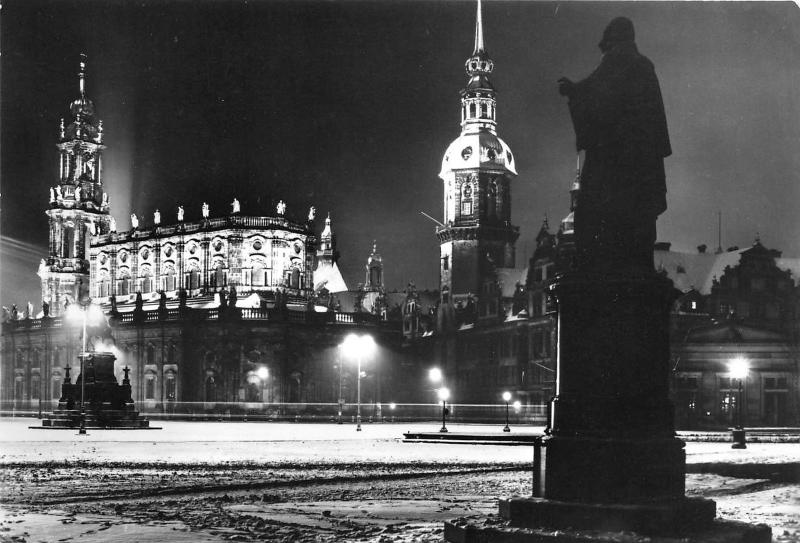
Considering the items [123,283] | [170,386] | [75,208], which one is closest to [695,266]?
[170,386]

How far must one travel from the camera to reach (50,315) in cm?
11375

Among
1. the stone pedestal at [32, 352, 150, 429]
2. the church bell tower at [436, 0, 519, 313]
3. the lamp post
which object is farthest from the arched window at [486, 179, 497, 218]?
the stone pedestal at [32, 352, 150, 429]

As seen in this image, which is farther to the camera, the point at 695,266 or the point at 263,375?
the point at 263,375

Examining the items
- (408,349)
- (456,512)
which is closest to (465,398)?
(408,349)

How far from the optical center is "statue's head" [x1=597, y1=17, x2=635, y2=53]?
13320 millimetres

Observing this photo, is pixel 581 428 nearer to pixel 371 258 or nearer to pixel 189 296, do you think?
pixel 189 296

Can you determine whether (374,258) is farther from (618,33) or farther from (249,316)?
(618,33)

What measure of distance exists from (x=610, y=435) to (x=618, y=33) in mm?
4840

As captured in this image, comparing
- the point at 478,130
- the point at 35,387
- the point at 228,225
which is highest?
the point at 478,130

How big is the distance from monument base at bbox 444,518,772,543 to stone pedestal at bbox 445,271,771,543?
20 mm

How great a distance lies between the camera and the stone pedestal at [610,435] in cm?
1205

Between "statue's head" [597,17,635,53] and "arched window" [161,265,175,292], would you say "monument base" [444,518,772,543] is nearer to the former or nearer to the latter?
"statue's head" [597,17,635,53]

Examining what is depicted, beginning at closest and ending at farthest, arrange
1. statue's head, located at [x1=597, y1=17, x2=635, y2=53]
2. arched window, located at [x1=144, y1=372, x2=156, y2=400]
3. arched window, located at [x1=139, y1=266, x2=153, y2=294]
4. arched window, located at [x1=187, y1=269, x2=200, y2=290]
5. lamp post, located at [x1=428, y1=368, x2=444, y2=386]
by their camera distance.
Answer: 1. statue's head, located at [x1=597, y1=17, x2=635, y2=53]
2. arched window, located at [x1=144, y1=372, x2=156, y2=400]
3. lamp post, located at [x1=428, y1=368, x2=444, y2=386]
4. arched window, located at [x1=187, y1=269, x2=200, y2=290]
5. arched window, located at [x1=139, y1=266, x2=153, y2=294]

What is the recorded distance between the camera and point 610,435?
492 inches
